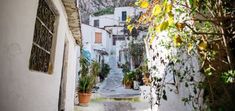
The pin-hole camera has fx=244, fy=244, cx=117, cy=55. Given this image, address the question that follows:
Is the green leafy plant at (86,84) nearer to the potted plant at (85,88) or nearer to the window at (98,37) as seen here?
the potted plant at (85,88)

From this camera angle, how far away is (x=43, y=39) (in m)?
4.12

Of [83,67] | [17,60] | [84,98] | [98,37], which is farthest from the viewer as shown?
[98,37]

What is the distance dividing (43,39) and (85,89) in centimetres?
654

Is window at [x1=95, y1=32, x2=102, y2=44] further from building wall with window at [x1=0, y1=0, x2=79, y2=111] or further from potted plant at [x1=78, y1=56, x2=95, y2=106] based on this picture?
building wall with window at [x1=0, y1=0, x2=79, y2=111]

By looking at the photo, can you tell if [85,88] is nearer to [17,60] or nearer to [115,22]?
[17,60]

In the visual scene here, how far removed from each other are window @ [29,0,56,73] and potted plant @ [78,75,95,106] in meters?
5.77

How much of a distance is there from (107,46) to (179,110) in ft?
88.8

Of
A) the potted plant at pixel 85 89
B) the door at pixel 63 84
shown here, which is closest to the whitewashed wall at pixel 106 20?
the potted plant at pixel 85 89

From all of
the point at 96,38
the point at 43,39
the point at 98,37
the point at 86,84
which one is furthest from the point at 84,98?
the point at 98,37

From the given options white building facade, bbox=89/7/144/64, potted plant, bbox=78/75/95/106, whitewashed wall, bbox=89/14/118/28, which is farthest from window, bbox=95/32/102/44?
potted plant, bbox=78/75/95/106

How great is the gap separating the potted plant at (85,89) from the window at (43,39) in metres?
5.77

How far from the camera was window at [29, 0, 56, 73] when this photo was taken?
361cm

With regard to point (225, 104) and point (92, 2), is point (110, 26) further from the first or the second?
point (225, 104)

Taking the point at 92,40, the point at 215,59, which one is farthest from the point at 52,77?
the point at 92,40
